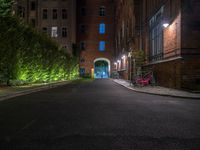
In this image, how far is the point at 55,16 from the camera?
50.8m

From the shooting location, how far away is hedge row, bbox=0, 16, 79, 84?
17.7 m

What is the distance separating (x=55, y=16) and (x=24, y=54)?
3218 centimetres

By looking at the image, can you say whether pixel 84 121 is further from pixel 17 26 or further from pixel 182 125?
pixel 17 26

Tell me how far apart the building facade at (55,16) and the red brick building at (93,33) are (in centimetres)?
258

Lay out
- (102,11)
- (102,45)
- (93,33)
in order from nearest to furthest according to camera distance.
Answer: (93,33)
(102,45)
(102,11)

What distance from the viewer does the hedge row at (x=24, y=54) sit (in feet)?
58.1

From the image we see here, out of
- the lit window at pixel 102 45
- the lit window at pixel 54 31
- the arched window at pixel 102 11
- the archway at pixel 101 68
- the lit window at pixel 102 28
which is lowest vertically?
the archway at pixel 101 68

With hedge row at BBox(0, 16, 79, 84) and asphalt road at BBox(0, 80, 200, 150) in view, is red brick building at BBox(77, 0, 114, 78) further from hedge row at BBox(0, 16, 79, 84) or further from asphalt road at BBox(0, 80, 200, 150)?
asphalt road at BBox(0, 80, 200, 150)

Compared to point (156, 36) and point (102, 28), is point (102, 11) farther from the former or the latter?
point (156, 36)

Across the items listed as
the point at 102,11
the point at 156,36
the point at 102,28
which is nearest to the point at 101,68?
the point at 102,28

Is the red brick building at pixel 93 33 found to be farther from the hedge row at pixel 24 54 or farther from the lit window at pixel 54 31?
the hedge row at pixel 24 54

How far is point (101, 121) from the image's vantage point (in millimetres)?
6363

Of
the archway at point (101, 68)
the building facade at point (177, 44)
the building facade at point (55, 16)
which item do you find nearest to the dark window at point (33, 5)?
the building facade at point (55, 16)

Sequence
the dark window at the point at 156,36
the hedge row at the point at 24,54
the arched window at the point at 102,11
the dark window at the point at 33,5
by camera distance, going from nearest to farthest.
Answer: the hedge row at the point at 24,54 → the dark window at the point at 156,36 → the dark window at the point at 33,5 → the arched window at the point at 102,11
